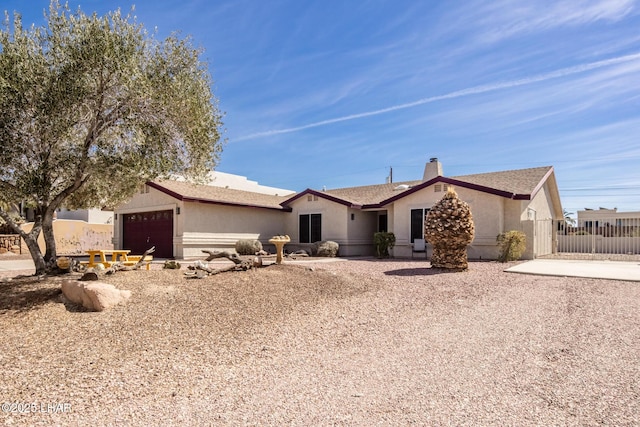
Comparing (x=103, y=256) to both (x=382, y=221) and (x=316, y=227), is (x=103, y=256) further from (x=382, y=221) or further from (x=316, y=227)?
(x=382, y=221)

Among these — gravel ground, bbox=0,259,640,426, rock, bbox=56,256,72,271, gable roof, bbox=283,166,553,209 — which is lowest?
gravel ground, bbox=0,259,640,426

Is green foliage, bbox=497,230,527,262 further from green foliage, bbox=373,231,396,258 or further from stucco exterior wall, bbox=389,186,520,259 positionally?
green foliage, bbox=373,231,396,258

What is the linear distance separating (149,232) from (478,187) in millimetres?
16084

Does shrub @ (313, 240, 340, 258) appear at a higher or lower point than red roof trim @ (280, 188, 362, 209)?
lower

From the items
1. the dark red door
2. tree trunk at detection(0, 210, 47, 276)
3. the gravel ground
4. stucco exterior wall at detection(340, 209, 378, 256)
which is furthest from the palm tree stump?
the dark red door

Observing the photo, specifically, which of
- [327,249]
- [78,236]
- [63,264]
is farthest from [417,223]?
[78,236]

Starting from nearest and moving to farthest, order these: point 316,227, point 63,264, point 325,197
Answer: point 63,264 → point 325,197 → point 316,227

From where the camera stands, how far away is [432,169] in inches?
906

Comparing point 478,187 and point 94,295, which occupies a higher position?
point 478,187

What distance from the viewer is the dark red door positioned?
1998cm

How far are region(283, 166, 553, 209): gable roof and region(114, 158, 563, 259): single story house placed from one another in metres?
0.04

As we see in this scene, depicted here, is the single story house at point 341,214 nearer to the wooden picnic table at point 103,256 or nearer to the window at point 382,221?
the window at point 382,221

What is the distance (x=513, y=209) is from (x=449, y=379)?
14.6m

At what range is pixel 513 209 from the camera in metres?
17.2
